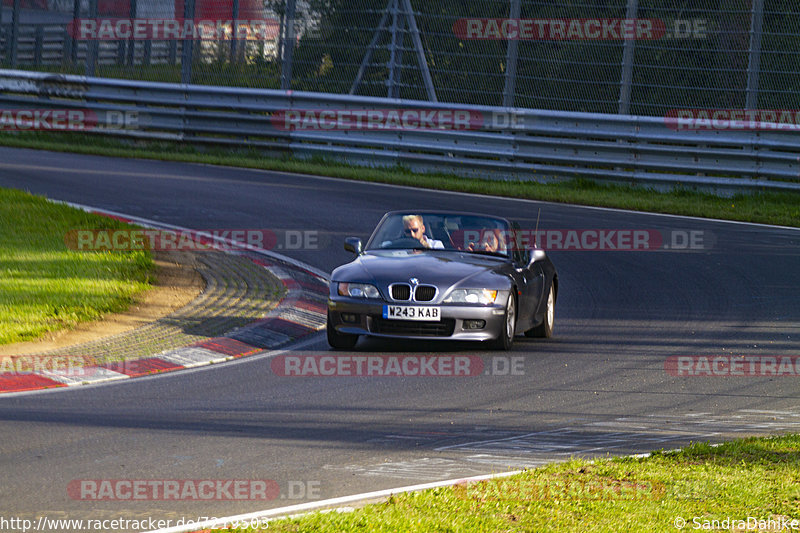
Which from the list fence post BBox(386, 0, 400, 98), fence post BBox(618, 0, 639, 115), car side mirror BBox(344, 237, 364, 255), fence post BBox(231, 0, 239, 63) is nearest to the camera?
car side mirror BBox(344, 237, 364, 255)

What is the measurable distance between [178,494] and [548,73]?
623 inches

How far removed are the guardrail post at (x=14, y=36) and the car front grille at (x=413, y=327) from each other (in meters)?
17.4

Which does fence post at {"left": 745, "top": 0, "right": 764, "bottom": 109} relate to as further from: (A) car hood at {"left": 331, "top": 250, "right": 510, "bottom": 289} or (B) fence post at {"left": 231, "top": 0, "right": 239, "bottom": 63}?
(A) car hood at {"left": 331, "top": 250, "right": 510, "bottom": 289}

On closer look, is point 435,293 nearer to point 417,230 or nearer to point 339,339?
point 339,339

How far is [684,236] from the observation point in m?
16.0

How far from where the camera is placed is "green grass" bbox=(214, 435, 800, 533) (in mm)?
4957

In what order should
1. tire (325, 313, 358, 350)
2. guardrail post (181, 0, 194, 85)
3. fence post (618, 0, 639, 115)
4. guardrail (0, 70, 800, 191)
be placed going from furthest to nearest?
guardrail post (181, 0, 194, 85) < fence post (618, 0, 639, 115) < guardrail (0, 70, 800, 191) < tire (325, 313, 358, 350)

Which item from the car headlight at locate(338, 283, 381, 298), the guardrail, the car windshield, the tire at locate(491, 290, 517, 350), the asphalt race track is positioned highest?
the guardrail

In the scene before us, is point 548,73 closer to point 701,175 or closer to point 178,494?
point 701,175

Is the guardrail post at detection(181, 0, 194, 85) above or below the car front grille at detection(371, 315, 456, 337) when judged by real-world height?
above

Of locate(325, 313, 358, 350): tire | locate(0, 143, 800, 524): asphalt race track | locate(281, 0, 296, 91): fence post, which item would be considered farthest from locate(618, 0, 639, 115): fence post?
locate(325, 313, 358, 350): tire

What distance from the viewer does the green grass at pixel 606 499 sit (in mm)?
4957

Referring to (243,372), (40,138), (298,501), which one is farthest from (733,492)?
(40,138)

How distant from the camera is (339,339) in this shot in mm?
9641
